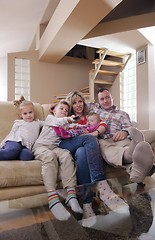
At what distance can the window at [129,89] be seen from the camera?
4.60 meters

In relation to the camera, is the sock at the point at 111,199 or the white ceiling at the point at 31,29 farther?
the white ceiling at the point at 31,29

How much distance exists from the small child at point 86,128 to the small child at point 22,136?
23 cm

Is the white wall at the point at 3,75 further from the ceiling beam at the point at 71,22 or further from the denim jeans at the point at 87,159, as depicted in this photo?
the denim jeans at the point at 87,159

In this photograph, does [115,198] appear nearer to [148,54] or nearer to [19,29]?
[148,54]

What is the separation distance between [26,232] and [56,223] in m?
0.16

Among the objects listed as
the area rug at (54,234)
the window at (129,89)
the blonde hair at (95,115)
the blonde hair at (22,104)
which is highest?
the window at (129,89)

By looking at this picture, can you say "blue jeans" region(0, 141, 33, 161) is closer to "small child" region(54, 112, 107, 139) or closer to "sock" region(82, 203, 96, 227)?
"small child" region(54, 112, 107, 139)

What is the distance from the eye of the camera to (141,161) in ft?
4.83

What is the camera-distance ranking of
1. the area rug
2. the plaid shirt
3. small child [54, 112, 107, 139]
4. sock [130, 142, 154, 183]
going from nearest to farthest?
1. the area rug
2. sock [130, 142, 154, 183]
3. small child [54, 112, 107, 139]
4. the plaid shirt

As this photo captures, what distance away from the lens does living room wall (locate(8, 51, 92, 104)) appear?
483 cm

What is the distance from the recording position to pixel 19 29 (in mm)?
4711

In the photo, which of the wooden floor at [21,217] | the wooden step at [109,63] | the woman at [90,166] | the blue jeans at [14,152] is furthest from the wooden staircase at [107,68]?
the wooden floor at [21,217]

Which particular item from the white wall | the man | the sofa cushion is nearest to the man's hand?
the man

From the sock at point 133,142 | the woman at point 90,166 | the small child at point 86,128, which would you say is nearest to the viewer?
the woman at point 90,166
